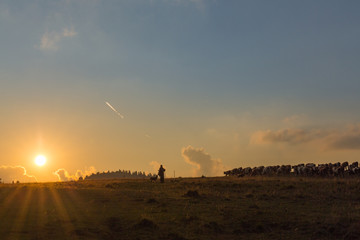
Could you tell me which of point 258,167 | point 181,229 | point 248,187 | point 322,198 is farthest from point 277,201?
point 258,167

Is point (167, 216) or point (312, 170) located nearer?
point (167, 216)

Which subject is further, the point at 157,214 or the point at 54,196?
the point at 54,196

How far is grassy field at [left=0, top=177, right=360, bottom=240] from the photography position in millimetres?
20219

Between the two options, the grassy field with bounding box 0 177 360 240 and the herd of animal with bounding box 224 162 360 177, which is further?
the herd of animal with bounding box 224 162 360 177

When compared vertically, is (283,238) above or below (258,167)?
below

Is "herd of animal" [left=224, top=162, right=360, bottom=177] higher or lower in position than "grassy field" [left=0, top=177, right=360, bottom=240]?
higher

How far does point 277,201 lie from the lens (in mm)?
32625

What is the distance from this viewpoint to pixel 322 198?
1361 inches

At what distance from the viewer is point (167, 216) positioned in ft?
79.4

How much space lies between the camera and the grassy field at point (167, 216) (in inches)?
796

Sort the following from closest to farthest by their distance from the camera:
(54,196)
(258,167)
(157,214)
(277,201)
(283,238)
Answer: (283,238) → (157,214) → (54,196) → (277,201) → (258,167)

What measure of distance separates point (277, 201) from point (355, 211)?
6720mm

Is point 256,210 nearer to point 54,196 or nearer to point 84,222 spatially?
point 84,222

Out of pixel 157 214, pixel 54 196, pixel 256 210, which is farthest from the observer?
pixel 54 196
